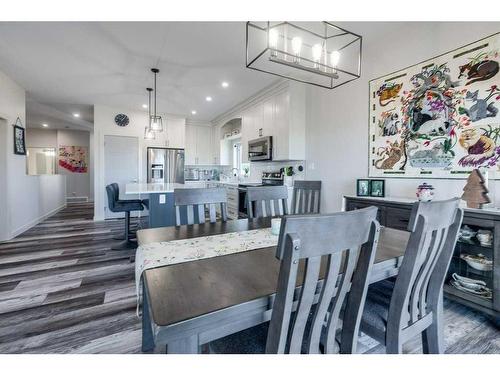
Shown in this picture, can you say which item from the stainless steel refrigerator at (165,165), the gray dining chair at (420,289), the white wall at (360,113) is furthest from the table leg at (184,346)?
the stainless steel refrigerator at (165,165)

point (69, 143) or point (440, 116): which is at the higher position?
point (69, 143)

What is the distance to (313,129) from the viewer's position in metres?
3.97

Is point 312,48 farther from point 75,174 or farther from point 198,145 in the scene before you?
point 75,174

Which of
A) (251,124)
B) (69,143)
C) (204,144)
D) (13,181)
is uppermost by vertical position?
(69,143)

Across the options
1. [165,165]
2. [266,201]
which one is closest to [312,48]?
[266,201]

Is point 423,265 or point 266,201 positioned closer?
point 423,265

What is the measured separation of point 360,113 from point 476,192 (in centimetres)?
164

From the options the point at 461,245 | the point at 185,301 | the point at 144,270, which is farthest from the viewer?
the point at 461,245

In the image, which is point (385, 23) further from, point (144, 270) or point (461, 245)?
point (144, 270)

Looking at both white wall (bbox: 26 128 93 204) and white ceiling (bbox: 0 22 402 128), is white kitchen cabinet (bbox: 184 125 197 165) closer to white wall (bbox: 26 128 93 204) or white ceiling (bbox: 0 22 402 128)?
white ceiling (bbox: 0 22 402 128)

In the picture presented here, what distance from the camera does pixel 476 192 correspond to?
1.95 m

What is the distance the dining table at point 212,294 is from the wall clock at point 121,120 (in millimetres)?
5751
